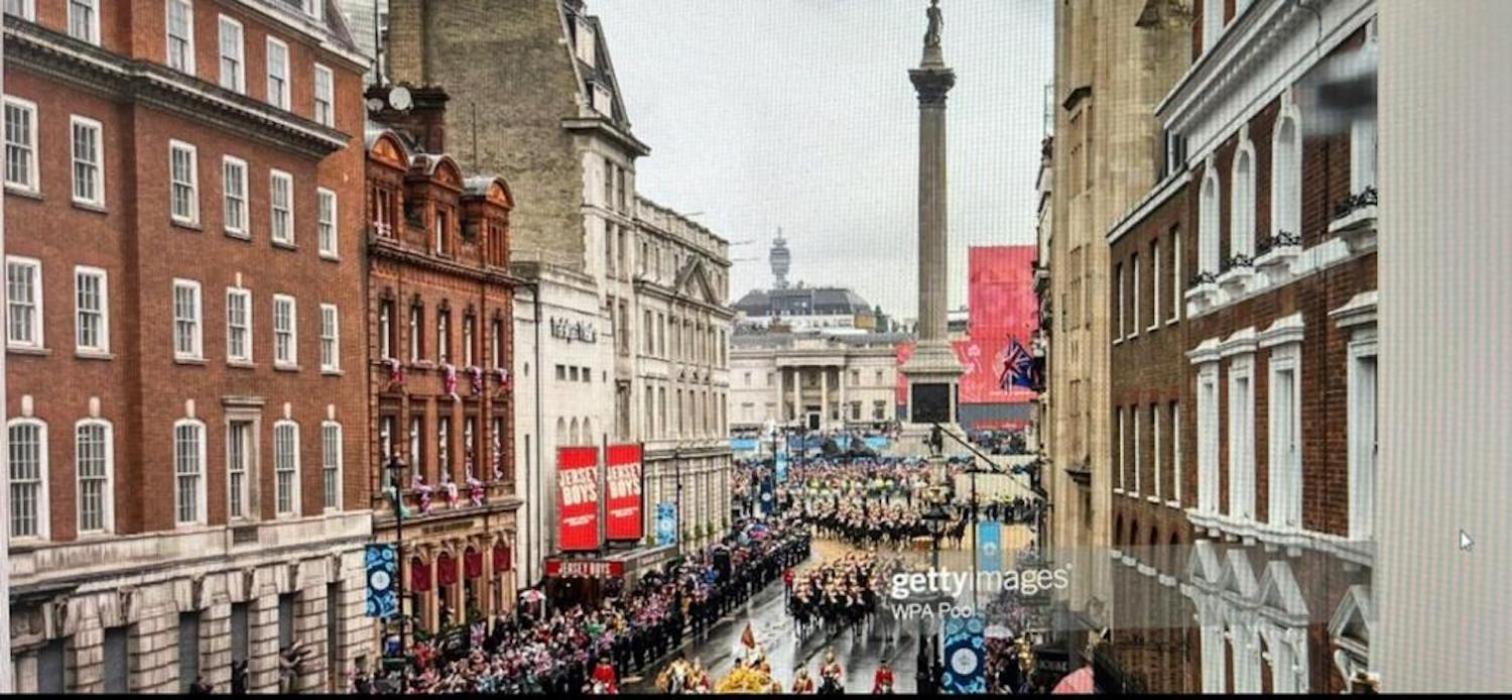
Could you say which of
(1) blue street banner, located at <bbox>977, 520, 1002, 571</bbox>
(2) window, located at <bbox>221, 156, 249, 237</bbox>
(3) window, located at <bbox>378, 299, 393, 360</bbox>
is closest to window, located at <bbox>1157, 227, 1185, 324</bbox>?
(1) blue street banner, located at <bbox>977, 520, 1002, 571</bbox>

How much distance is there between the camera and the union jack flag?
11.2 m

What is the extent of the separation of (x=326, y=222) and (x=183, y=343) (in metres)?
1.14

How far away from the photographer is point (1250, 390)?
364 inches

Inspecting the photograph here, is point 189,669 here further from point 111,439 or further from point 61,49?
point 61,49

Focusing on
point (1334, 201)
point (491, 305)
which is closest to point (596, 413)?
point (491, 305)

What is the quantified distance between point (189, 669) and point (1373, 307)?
20.2 ft

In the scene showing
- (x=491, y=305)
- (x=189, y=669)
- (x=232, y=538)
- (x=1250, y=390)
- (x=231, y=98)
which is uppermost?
(x=231, y=98)

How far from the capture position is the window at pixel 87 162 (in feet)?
27.6

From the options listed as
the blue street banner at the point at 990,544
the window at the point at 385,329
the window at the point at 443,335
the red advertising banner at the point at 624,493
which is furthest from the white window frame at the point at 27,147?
the blue street banner at the point at 990,544

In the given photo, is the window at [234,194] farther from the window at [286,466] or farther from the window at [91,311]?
the window at [286,466]

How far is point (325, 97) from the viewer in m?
9.71

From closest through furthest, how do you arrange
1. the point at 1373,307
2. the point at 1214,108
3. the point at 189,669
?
the point at 1373,307 < the point at 189,669 < the point at 1214,108

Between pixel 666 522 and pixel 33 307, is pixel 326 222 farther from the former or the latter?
pixel 666 522

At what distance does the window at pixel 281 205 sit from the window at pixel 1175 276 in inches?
200
